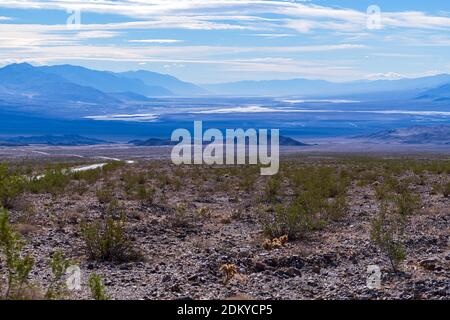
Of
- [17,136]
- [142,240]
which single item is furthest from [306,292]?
[17,136]

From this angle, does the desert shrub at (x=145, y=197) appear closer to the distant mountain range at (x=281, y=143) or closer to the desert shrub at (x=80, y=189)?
the desert shrub at (x=80, y=189)

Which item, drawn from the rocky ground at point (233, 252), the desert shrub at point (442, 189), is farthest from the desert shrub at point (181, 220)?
the desert shrub at point (442, 189)

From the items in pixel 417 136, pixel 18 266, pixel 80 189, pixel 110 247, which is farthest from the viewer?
pixel 417 136

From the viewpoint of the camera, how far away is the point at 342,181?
74.7ft

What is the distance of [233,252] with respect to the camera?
1095 cm

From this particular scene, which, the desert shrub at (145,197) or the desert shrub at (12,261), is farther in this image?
the desert shrub at (145,197)

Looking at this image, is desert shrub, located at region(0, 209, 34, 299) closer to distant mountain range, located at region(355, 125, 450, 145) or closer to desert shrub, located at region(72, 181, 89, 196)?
desert shrub, located at region(72, 181, 89, 196)

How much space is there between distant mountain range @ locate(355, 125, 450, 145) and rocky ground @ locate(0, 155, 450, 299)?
111364 millimetres

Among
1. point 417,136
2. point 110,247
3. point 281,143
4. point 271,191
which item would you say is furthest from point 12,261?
point 417,136

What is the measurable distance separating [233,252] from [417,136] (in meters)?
127

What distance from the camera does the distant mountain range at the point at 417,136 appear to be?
12719 centimetres

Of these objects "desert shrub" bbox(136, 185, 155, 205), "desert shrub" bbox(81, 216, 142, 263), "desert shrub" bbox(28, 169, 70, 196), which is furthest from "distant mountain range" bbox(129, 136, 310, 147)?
"desert shrub" bbox(81, 216, 142, 263)

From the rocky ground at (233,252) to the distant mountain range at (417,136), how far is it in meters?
111

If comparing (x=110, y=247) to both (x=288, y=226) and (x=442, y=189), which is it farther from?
(x=442, y=189)
